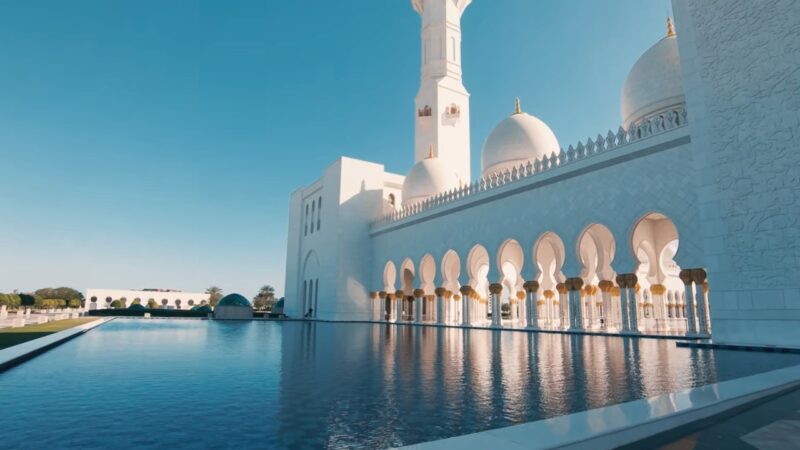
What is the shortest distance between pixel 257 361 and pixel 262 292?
167ft

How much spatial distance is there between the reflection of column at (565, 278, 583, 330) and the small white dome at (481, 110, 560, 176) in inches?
266

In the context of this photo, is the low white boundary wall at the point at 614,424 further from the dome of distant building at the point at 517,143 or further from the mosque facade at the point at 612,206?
the dome of distant building at the point at 517,143

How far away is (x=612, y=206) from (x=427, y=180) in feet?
34.4

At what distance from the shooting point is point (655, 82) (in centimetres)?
1310

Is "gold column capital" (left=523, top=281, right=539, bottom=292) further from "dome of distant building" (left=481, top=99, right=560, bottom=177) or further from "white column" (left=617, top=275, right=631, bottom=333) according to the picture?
"dome of distant building" (left=481, top=99, right=560, bottom=177)

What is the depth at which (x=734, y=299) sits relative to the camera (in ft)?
26.1

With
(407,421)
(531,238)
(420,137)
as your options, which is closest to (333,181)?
(420,137)

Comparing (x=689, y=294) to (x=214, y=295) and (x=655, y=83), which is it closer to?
(x=655, y=83)

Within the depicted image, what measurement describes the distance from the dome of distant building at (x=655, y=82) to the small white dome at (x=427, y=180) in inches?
341

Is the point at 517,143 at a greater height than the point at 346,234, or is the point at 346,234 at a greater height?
the point at 517,143

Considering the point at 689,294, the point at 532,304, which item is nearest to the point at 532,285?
the point at 532,304

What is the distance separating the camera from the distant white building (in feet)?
160

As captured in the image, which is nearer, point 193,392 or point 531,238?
point 193,392

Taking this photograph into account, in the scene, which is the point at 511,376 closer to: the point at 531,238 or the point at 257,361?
the point at 257,361
